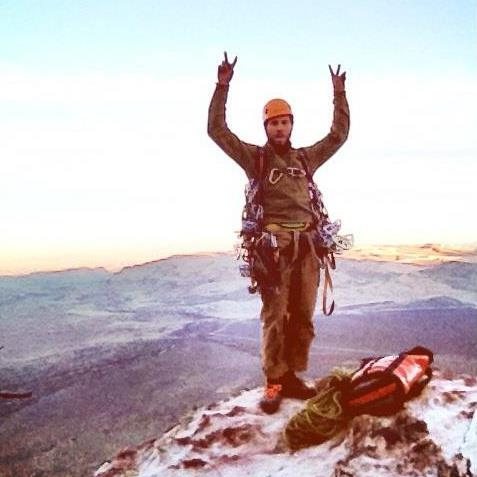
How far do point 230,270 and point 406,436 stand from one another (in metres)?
8.27

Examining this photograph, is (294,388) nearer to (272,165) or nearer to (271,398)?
(271,398)

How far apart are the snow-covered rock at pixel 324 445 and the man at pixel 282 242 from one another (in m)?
0.25

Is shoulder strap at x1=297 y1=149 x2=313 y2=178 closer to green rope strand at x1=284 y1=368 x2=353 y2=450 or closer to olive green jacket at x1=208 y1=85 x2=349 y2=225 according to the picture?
olive green jacket at x1=208 y1=85 x2=349 y2=225

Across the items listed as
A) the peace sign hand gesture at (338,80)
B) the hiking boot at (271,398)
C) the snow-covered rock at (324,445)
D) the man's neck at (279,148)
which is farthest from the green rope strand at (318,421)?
the peace sign hand gesture at (338,80)

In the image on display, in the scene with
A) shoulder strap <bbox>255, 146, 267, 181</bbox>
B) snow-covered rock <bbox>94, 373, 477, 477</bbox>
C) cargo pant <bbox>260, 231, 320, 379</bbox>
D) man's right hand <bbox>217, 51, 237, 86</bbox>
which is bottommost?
snow-covered rock <bbox>94, 373, 477, 477</bbox>

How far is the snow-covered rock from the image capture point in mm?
3172

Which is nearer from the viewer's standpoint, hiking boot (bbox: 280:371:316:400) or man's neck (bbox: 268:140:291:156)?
hiking boot (bbox: 280:371:316:400)

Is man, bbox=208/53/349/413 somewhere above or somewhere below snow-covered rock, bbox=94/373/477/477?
above

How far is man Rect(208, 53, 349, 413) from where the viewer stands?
427 cm

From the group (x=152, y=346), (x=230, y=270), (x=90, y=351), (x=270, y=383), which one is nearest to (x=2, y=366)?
(x=90, y=351)

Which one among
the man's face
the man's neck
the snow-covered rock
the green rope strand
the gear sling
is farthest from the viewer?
the man's neck

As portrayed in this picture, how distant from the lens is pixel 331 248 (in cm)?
441

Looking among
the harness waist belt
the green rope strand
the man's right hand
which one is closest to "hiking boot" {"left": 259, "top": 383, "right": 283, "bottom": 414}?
the green rope strand

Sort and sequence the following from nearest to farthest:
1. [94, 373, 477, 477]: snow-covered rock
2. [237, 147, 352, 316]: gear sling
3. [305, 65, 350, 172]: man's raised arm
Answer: [94, 373, 477, 477]: snow-covered rock < [237, 147, 352, 316]: gear sling < [305, 65, 350, 172]: man's raised arm
